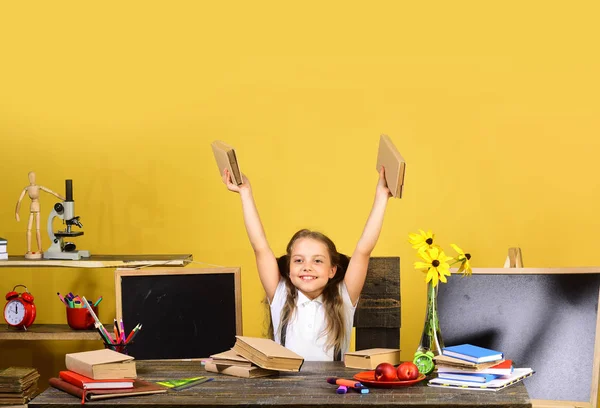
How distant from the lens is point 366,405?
2.80m

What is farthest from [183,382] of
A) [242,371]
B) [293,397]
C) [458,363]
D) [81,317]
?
[81,317]

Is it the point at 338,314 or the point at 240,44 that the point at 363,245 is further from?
the point at 240,44

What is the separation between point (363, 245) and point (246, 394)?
1.07m

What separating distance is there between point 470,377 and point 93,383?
1.14 m

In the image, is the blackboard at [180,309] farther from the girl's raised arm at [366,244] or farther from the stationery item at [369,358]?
the stationery item at [369,358]

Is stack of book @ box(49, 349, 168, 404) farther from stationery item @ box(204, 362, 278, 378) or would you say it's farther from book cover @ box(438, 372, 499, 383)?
book cover @ box(438, 372, 499, 383)

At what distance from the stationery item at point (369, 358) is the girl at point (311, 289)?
519 millimetres

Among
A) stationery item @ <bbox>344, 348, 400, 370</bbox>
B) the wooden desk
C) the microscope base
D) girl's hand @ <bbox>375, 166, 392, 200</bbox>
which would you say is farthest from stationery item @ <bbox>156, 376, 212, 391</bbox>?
the microscope base

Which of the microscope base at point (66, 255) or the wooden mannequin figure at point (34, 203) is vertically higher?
the wooden mannequin figure at point (34, 203)

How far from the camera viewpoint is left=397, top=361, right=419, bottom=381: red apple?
3033mm

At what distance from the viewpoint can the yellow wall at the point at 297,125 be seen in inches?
189

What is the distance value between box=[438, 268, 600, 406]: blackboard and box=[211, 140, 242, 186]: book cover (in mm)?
1012

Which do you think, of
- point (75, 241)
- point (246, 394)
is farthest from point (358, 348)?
point (75, 241)

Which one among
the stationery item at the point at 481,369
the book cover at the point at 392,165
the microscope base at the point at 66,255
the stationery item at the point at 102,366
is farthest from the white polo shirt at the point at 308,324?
the microscope base at the point at 66,255
